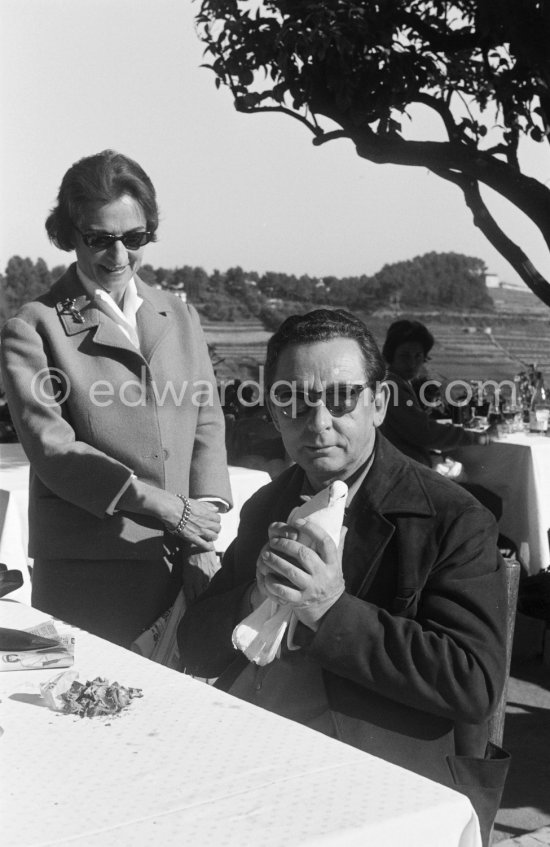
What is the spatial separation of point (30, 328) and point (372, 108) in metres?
4.57

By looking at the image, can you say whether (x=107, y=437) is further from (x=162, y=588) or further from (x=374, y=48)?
(x=374, y=48)

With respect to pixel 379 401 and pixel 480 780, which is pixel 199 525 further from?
pixel 480 780

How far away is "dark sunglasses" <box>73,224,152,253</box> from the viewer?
2299 millimetres

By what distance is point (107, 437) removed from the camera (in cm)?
234

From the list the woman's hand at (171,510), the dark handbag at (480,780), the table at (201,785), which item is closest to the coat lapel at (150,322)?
the woman's hand at (171,510)

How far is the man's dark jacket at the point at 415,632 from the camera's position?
1572mm

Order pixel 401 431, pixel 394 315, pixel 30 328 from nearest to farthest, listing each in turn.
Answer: pixel 30 328
pixel 401 431
pixel 394 315

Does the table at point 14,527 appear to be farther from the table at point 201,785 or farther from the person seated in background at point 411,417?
the table at point 201,785

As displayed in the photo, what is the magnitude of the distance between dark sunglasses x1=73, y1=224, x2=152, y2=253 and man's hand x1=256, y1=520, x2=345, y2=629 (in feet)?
3.29

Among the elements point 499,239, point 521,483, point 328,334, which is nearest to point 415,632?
point 328,334

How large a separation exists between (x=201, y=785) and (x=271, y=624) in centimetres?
43

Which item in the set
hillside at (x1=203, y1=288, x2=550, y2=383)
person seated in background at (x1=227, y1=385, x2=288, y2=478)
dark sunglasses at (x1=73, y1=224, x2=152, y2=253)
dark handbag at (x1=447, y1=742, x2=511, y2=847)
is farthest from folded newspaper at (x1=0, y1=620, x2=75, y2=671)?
hillside at (x1=203, y1=288, x2=550, y2=383)

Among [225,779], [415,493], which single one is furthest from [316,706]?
[225,779]

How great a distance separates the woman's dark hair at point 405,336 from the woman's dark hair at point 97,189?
3.19 meters
